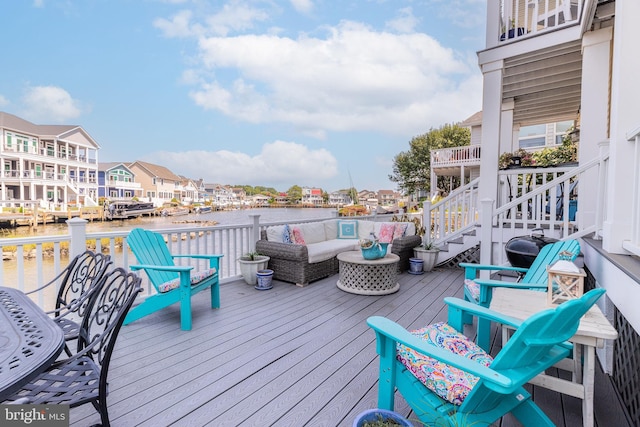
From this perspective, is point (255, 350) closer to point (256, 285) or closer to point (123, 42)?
point (256, 285)

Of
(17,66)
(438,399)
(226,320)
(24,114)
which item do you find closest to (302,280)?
(226,320)

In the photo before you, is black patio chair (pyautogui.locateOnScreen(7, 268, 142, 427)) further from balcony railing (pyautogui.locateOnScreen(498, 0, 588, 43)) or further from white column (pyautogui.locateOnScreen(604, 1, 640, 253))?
balcony railing (pyautogui.locateOnScreen(498, 0, 588, 43))

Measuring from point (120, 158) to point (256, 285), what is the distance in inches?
1783

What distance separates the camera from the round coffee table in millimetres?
4070

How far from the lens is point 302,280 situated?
4.55m

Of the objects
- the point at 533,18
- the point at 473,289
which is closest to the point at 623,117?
the point at 473,289

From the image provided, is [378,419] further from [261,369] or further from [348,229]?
[348,229]

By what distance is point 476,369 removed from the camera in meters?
1.19

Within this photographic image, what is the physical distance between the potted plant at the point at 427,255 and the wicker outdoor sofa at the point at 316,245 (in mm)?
137

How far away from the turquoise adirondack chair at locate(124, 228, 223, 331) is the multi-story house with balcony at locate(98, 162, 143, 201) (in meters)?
35.0

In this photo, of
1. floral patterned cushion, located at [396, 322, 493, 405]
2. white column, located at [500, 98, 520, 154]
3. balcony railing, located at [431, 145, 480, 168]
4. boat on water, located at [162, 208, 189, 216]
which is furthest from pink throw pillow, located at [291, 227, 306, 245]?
boat on water, located at [162, 208, 189, 216]

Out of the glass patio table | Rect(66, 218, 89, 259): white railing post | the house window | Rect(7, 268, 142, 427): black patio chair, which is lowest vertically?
Rect(7, 268, 142, 427): black patio chair

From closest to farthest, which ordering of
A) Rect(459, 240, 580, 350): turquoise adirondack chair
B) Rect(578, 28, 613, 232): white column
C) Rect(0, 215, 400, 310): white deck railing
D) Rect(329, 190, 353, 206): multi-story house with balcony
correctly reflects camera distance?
Rect(459, 240, 580, 350): turquoise adirondack chair
Rect(0, 215, 400, 310): white deck railing
Rect(578, 28, 613, 232): white column
Rect(329, 190, 353, 206): multi-story house with balcony

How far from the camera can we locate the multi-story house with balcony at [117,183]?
33.5 m
